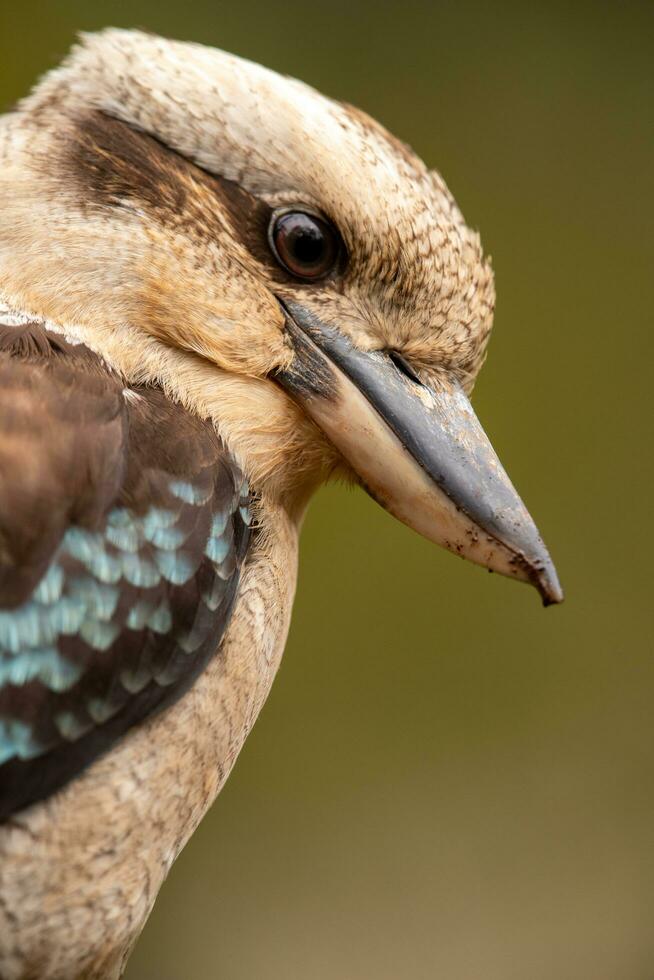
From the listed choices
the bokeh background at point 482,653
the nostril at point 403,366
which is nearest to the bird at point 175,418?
the nostril at point 403,366

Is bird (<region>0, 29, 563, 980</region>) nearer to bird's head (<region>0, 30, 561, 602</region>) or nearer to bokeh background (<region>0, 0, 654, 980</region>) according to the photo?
bird's head (<region>0, 30, 561, 602</region>)

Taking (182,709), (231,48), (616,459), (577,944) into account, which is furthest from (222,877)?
(182,709)

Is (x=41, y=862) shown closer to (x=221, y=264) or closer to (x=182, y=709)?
(x=182, y=709)

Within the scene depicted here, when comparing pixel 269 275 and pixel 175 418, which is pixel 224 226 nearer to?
pixel 269 275

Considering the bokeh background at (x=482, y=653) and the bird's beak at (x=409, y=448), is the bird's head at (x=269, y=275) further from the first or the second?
the bokeh background at (x=482, y=653)

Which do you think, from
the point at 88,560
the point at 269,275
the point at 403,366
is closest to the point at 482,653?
the point at 403,366

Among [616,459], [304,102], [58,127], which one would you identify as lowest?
[616,459]

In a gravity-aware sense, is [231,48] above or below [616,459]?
above
